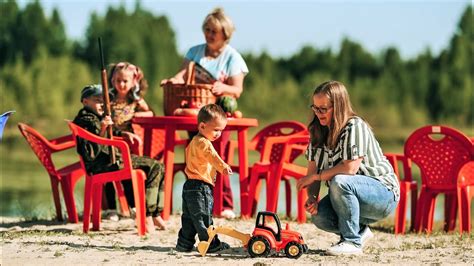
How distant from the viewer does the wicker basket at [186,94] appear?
7.64 meters

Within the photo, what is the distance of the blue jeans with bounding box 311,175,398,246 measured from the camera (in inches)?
230

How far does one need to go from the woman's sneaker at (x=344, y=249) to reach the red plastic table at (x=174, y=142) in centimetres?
195

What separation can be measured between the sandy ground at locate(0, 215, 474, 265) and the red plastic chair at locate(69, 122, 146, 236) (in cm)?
12

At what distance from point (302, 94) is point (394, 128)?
4220 millimetres

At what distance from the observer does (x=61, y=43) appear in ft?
118

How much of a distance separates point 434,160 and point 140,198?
2.41m

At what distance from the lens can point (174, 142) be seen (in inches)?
303

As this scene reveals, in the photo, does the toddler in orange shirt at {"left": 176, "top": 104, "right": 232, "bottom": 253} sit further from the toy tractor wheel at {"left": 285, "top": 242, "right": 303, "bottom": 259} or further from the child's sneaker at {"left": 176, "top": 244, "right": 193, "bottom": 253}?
the toy tractor wheel at {"left": 285, "top": 242, "right": 303, "bottom": 259}

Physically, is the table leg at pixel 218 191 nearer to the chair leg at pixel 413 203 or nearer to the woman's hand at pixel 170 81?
the woman's hand at pixel 170 81

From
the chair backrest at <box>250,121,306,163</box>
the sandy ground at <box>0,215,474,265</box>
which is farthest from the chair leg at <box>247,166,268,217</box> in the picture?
the chair backrest at <box>250,121,306,163</box>

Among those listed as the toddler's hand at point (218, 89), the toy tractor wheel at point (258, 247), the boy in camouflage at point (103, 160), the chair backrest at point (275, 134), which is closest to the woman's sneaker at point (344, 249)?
the toy tractor wheel at point (258, 247)

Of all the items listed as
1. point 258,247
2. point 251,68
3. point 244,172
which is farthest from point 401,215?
point 251,68

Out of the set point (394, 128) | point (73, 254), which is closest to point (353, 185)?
point (73, 254)

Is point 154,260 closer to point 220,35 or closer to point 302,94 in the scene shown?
point 220,35
